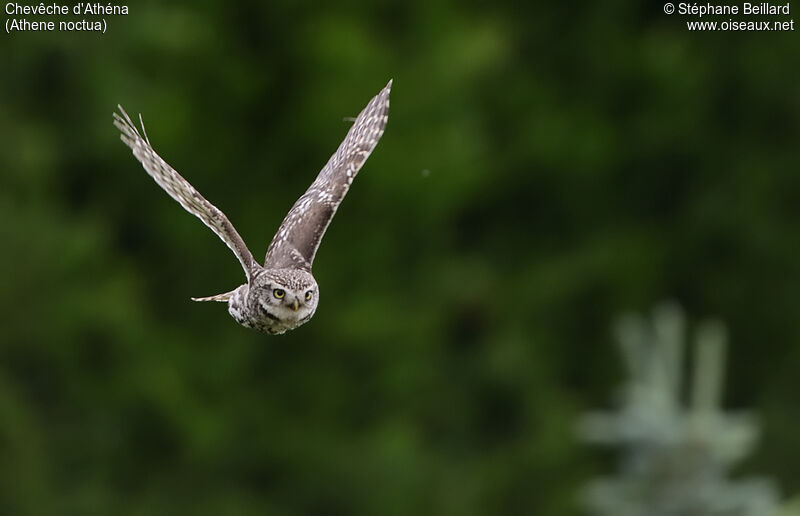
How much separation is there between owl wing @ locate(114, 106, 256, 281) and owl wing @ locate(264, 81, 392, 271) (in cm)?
15

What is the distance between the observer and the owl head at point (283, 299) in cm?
279

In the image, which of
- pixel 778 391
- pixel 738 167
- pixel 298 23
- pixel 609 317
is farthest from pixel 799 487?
pixel 298 23

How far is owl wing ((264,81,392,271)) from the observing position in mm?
3035

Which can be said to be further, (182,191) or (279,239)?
(279,239)

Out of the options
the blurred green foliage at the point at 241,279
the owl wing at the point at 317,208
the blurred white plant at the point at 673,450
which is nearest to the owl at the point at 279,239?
the owl wing at the point at 317,208

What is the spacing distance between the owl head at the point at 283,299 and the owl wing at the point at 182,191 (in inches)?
2.5

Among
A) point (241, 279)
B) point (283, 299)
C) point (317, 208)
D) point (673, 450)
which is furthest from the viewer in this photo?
point (241, 279)

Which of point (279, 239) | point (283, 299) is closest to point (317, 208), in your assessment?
point (279, 239)

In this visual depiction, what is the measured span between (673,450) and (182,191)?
6.57ft

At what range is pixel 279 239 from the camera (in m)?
3.13

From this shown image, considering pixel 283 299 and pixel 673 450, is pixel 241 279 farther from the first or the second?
pixel 283 299

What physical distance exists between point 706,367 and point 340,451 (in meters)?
7.65

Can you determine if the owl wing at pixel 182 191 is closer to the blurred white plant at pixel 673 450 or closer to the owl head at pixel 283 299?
the owl head at pixel 283 299

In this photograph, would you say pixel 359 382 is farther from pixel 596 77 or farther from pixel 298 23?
pixel 596 77
